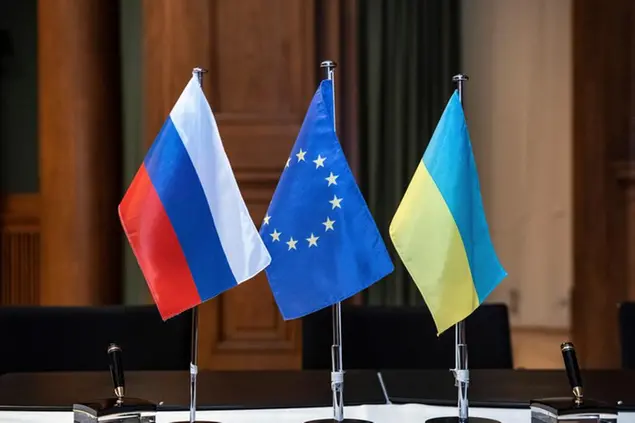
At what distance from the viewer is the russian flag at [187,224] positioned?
124 centimetres

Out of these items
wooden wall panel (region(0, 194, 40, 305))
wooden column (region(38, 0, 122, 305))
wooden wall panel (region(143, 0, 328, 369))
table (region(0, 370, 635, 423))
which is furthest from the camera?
wooden wall panel (region(0, 194, 40, 305))

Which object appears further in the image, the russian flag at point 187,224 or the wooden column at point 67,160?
the wooden column at point 67,160

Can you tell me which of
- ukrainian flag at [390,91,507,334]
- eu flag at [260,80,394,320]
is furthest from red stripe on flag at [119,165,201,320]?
ukrainian flag at [390,91,507,334]

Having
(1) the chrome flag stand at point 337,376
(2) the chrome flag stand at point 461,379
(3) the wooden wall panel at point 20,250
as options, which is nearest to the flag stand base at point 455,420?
(2) the chrome flag stand at point 461,379

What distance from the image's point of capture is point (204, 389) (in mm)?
1529

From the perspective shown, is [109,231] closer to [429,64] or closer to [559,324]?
[429,64]

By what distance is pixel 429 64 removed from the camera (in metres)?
4.45

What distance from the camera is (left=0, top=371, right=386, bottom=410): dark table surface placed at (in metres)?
1.41

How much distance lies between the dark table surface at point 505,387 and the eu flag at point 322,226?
0.28 m

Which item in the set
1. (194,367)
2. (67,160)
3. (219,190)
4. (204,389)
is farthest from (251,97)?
(194,367)

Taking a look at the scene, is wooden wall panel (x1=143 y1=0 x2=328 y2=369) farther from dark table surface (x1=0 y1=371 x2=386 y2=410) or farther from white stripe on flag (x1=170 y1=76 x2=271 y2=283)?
white stripe on flag (x1=170 y1=76 x2=271 y2=283)

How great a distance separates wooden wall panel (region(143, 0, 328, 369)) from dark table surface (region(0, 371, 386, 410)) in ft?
5.35

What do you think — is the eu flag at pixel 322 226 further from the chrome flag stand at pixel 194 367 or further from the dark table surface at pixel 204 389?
the dark table surface at pixel 204 389

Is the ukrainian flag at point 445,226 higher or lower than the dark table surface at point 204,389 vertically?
higher
